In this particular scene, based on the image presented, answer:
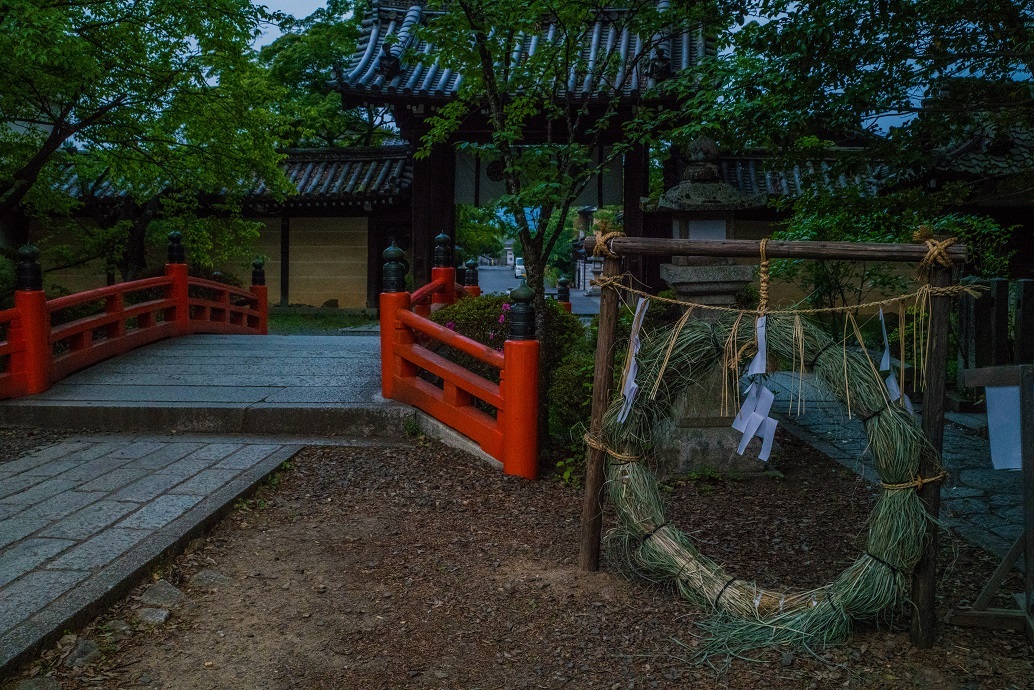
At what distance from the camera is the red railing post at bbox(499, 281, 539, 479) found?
605cm

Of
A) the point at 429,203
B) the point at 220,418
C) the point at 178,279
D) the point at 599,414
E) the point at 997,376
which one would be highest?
the point at 429,203

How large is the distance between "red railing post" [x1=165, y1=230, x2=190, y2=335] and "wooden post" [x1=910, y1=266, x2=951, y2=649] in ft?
30.7

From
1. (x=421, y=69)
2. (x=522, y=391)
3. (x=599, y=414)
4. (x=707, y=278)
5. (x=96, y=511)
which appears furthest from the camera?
(x=421, y=69)

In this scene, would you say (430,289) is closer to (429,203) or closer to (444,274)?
(444,274)

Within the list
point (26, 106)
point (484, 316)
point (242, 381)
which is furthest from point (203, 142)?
point (484, 316)

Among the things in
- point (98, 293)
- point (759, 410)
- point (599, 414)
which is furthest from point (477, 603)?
point (98, 293)

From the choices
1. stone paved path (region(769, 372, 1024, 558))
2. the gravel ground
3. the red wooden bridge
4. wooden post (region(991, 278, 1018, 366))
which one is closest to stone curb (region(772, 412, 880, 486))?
stone paved path (region(769, 372, 1024, 558))

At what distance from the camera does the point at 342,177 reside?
17.8 metres

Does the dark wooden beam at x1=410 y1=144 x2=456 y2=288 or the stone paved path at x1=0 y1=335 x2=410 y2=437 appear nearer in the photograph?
the stone paved path at x1=0 y1=335 x2=410 y2=437

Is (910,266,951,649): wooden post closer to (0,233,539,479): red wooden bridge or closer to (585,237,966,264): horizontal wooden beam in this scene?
(585,237,966,264): horizontal wooden beam

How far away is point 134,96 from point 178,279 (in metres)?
2.25

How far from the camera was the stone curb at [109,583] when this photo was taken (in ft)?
11.3

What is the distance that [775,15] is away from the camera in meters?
5.47

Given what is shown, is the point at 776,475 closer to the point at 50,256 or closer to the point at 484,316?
the point at 484,316
